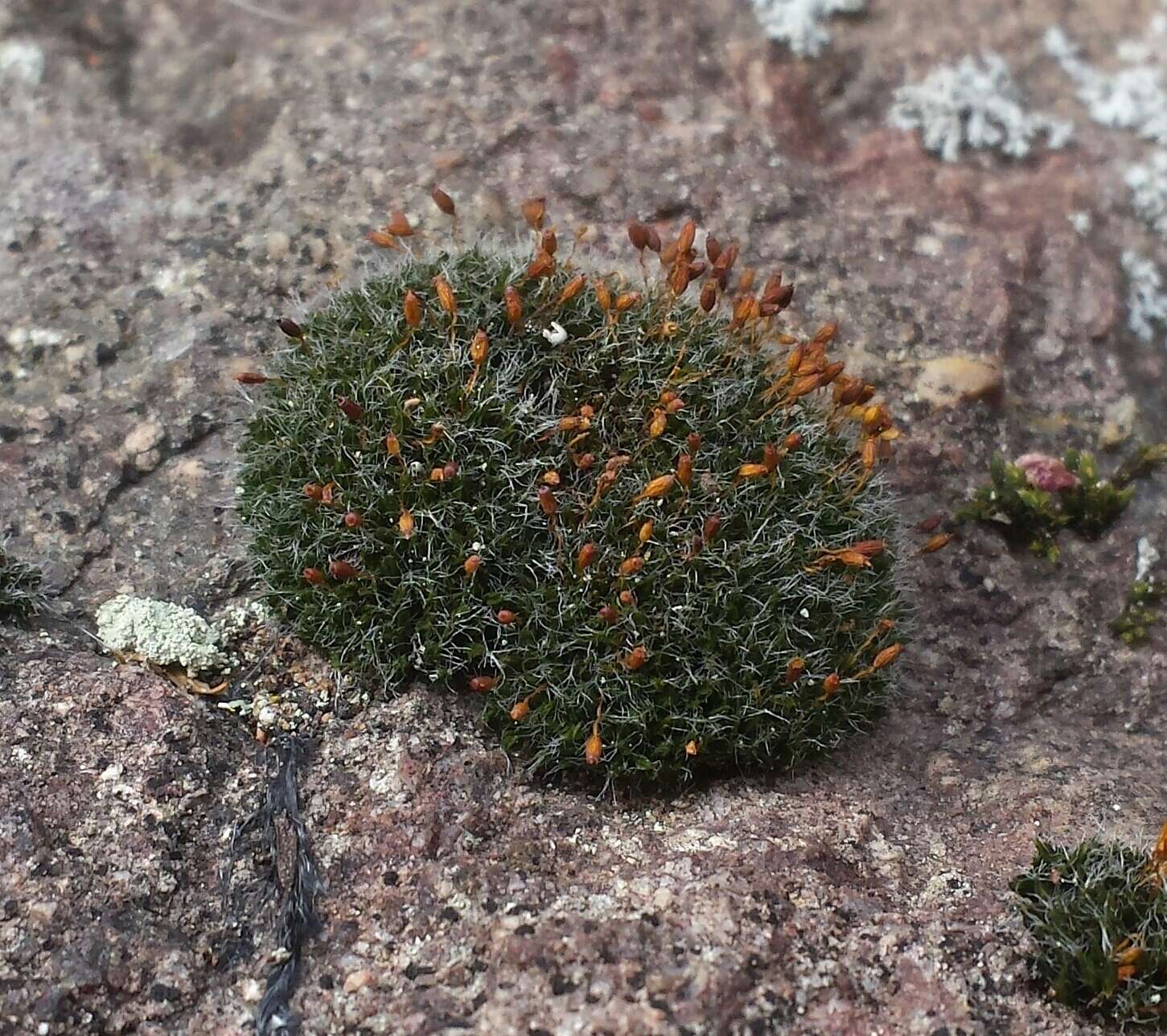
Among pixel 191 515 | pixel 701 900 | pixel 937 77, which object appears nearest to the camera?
pixel 701 900

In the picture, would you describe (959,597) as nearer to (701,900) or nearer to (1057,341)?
(1057,341)

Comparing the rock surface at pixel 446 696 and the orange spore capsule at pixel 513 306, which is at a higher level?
the orange spore capsule at pixel 513 306

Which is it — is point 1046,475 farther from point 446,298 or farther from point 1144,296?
point 446,298

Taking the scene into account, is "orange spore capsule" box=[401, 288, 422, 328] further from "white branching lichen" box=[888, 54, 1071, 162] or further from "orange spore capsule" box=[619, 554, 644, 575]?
"white branching lichen" box=[888, 54, 1071, 162]

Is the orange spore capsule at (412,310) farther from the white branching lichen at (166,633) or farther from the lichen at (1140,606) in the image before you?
the lichen at (1140,606)

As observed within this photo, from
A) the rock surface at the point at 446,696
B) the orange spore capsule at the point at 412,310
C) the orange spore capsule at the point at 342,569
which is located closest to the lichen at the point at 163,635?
the rock surface at the point at 446,696

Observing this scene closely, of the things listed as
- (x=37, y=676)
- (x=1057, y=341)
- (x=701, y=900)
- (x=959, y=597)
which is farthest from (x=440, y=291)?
(x=1057, y=341)
